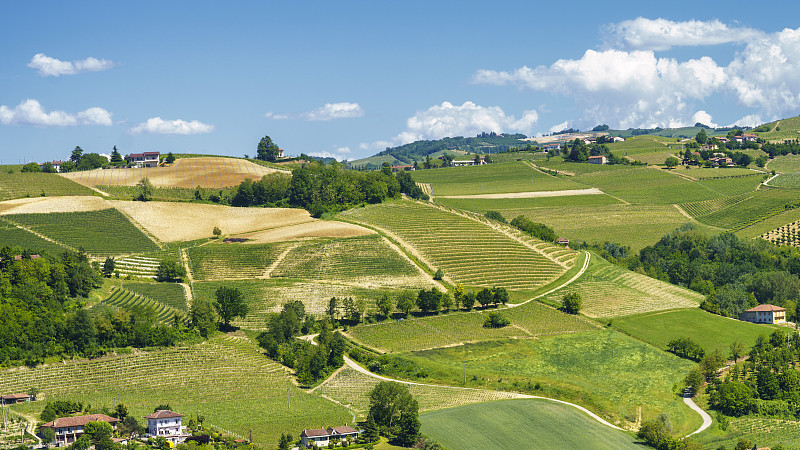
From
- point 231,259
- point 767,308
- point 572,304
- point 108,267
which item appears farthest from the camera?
point 231,259

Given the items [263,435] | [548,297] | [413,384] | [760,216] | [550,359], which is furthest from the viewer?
[760,216]

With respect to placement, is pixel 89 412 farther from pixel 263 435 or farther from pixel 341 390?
pixel 341 390

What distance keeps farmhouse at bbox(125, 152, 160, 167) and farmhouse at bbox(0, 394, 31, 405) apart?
11202 centimetres

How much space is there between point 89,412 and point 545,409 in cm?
4244

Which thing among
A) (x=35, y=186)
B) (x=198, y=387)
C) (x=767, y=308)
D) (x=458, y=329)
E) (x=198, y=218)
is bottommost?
(x=767, y=308)

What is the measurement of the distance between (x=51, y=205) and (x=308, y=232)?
130 ft

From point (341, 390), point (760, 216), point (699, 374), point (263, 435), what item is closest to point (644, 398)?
point (699, 374)

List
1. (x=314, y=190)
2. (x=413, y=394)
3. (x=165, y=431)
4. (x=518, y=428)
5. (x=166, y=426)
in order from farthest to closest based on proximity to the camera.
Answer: (x=314, y=190) → (x=413, y=394) → (x=518, y=428) → (x=166, y=426) → (x=165, y=431)

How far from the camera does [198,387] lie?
295 feet

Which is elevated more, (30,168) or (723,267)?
(30,168)

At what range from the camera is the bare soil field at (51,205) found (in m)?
138

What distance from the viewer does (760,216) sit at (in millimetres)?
173625

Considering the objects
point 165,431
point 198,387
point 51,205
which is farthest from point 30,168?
point 165,431

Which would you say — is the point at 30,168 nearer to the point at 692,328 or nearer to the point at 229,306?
the point at 229,306
